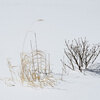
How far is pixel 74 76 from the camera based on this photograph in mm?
2986

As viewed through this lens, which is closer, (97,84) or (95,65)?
(97,84)

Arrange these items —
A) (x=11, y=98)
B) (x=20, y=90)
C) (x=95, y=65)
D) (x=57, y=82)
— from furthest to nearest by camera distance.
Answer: (x=95, y=65) → (x=57, y=82) → (x=20, y=90) → (x=11, y=98)

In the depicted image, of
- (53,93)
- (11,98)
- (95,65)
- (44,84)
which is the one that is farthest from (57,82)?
(95,65)

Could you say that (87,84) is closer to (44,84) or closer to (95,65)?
(44,84)

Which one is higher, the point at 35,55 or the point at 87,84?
the point at 35,55

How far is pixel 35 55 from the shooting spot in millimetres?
2719

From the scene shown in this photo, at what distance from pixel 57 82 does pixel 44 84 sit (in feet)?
0.56

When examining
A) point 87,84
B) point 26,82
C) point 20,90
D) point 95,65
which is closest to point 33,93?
point 20,90

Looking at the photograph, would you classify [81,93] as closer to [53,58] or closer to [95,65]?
[95,65]

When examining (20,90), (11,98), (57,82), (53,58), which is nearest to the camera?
(11,98)

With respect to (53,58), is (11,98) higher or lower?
lower

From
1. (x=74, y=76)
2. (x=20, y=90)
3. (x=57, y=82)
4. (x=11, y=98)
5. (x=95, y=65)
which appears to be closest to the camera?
(x=11, y=98)

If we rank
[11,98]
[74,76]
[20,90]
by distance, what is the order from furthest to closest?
[74,76]
[20,90]
[11,98]

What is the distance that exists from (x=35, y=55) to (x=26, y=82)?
1.17ft
